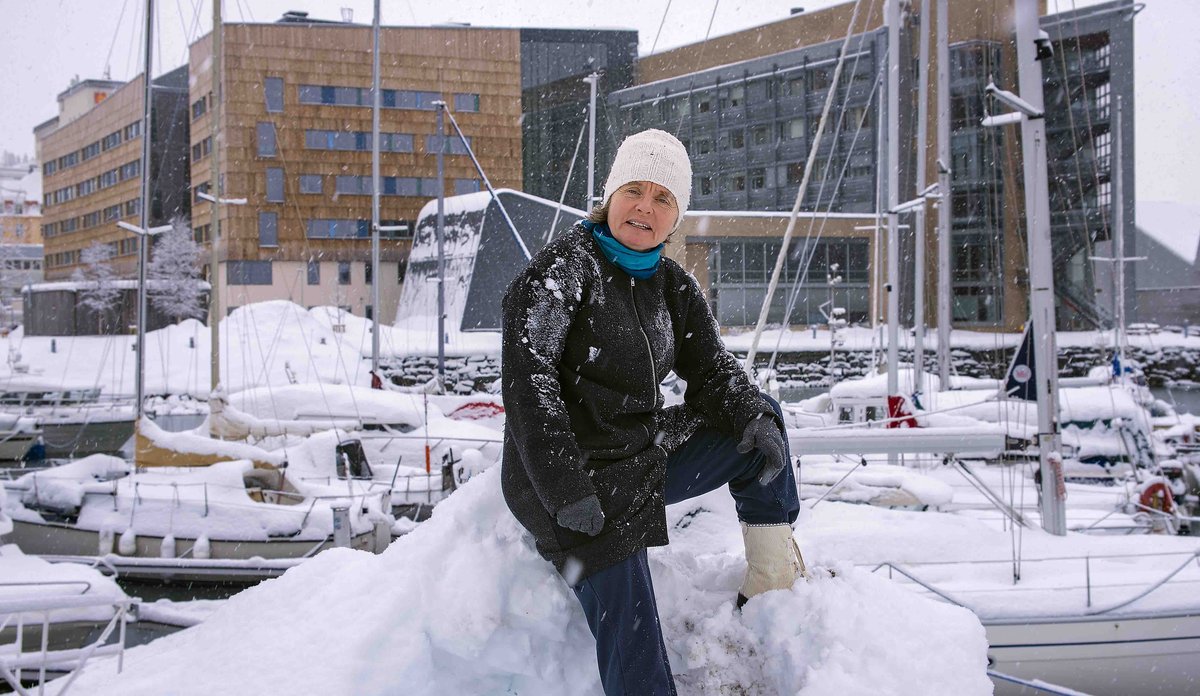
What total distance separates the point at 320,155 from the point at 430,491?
35.1 m

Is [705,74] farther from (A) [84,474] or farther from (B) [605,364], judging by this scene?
(B) [605,364]

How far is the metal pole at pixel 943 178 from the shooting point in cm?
1190

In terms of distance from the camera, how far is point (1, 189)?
78875mm

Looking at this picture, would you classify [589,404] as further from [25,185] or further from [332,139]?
[25,185]

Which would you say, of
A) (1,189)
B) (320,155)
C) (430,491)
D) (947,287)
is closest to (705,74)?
(320,155)

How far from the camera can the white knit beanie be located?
2367 millimetres

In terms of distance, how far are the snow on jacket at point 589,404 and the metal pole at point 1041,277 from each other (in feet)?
14.5

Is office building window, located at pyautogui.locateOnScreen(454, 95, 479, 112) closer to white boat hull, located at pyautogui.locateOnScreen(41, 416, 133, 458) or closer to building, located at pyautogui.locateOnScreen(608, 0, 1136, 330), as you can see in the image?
building, located at pyautogui.locateOnScreen(608, 0, 1136, 330)

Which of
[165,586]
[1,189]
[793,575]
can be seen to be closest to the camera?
[793,575]

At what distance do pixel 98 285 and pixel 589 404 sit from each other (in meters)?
48.1

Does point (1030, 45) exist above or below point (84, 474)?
above

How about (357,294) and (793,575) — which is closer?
(793,575)

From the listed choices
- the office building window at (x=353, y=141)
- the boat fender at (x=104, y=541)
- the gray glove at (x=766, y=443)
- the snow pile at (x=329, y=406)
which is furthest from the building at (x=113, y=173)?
the gray glove at (x=766, y=443)

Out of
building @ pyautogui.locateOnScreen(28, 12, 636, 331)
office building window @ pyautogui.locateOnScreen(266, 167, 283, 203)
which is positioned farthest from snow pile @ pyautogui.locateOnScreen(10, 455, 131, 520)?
office building window @ pyautogui.locateOnScreen(266, 167, 283, 203)
